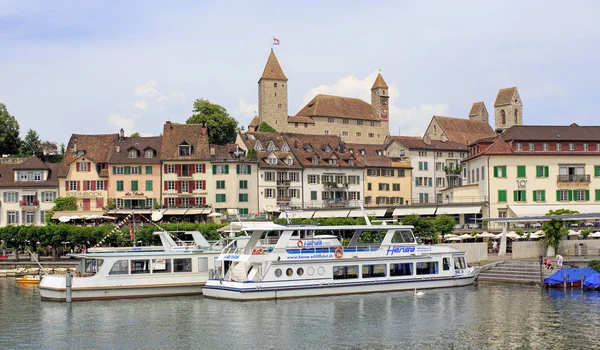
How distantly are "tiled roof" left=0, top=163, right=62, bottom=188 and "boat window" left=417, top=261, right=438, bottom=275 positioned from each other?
2102 inches

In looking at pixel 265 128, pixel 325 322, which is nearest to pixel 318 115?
pixel 265 128

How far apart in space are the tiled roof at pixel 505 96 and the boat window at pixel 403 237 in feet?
425

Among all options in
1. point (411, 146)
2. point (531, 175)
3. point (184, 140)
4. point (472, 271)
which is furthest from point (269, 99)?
point (472, 271)

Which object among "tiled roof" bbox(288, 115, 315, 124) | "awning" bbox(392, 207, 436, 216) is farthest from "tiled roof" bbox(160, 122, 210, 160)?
"tiled roof" bbox(288, 115, 315, 124)

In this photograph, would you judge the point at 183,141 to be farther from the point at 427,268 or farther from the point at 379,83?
the point at 379,83

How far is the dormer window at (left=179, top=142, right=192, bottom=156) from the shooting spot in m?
90.7

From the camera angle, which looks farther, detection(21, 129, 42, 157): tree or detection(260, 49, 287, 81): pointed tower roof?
detection(260, 49, 287, 81): pointed tower roof

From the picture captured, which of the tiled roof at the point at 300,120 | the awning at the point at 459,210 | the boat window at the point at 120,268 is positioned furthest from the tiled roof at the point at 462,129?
the boat window at the point at 120,268

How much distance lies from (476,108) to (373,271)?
415 feet

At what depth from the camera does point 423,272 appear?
168 feet

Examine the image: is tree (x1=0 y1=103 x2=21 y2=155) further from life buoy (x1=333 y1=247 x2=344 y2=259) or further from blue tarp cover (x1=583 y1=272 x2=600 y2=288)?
blue tarp cover (x1=583 y1=272 x2=600 y2=288)

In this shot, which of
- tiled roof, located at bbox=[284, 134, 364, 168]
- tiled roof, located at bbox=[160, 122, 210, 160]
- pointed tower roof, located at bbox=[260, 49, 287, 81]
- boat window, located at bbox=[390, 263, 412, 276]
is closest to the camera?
boat window, located at bbox=[390, 263, 412, 276]

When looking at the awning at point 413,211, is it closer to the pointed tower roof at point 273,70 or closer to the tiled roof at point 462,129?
the tiled roof at point 462,129

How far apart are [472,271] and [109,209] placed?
156 ft
